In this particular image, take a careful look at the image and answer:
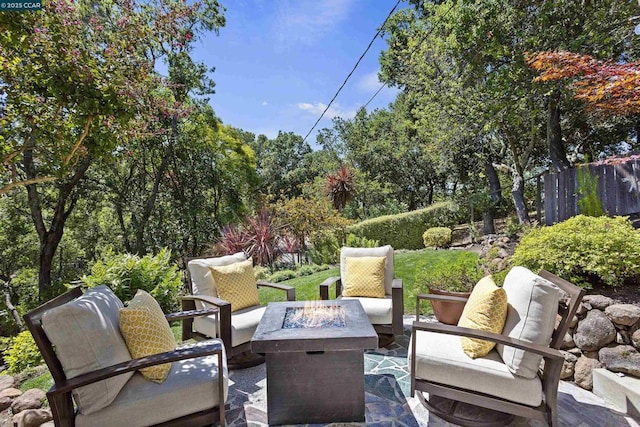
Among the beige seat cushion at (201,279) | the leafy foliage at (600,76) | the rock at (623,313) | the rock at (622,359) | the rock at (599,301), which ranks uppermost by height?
the leafy foliage at (600,76)

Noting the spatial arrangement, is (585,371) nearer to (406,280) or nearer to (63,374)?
(406,280)

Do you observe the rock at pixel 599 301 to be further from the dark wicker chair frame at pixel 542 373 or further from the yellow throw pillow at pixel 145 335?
the yellow throw pillow at pixel 145 335

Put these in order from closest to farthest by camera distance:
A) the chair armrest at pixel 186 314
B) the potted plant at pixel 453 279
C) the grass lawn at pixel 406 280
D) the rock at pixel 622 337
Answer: the rock at pixel 622 337, the chair armrest at pixel 186 314, the potted plant at pixel 453 279, the grass lawn at pixel 406 280

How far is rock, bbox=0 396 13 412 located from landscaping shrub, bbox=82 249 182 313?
133 centimetres

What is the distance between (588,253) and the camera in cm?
283

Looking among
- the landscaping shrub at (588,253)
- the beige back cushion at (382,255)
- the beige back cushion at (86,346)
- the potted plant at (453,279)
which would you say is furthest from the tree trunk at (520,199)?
the beige back cushion at (86,346)

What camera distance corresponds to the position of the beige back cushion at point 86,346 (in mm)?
1680

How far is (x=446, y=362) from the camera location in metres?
2.11

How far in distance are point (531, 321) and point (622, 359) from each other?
1075 mm

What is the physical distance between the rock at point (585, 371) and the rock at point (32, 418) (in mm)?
3893

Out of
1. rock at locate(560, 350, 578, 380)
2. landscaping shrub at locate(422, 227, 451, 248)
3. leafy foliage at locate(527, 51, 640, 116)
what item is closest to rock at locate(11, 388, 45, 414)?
rock at locate(560, 350, 578, 380)

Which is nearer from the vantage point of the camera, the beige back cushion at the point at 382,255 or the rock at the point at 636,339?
the rock at the point at 636,339

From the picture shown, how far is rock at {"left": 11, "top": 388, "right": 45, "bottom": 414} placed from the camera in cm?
240

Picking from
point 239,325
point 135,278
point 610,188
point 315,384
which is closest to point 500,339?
point 315,384
